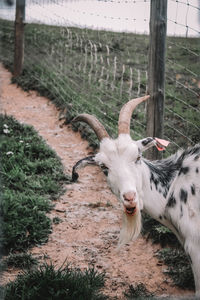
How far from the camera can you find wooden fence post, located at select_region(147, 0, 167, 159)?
417 cm

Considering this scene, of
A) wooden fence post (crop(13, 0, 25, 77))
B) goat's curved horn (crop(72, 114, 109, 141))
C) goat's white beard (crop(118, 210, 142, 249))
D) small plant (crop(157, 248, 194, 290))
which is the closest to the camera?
goat's white beard (crop(118, 210, 142, 249))

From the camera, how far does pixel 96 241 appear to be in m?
4.44

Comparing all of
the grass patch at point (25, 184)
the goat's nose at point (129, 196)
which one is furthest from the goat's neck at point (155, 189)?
the grass patch at point (25, 184)

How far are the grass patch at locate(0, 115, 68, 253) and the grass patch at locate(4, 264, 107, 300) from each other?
32.7 inches

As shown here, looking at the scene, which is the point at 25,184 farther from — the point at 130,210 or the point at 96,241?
the point at 130,210

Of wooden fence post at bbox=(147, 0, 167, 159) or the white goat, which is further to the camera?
wooden fence post at bbox=(147, 0, 167, 159)

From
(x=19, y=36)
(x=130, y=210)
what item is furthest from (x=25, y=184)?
(x=19, y=36)

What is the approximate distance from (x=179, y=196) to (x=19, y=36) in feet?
31.8

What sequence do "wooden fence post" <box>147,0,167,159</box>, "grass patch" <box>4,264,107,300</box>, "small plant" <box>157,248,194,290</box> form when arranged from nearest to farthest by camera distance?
"grass patch" <box>4,264,107,300</box>
"small plant" <box>157,248,194,290</box>
"wooden fence post" <box>147,0,167,159</box>

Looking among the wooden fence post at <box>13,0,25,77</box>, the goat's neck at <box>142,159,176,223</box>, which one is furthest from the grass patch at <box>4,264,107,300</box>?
the wooden fence post at <box>13,0,25,77</box>

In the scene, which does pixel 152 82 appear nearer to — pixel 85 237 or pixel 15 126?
pixel 85 237

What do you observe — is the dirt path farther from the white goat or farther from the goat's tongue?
the goat's tongue

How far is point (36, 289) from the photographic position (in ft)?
10.2

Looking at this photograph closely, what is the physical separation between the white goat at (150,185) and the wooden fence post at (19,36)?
8.89m
